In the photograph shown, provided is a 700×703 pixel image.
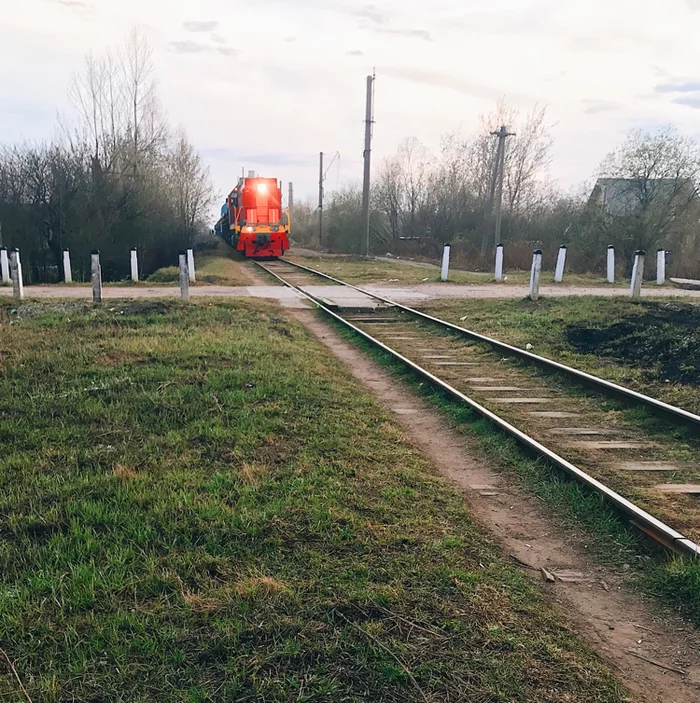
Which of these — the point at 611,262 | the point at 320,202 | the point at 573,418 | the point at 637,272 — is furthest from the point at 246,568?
the point at 320,202

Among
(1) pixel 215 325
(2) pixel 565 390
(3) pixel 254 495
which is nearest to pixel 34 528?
(3) pixel 254 495

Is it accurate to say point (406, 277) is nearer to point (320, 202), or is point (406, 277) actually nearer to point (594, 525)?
point (594, 525)

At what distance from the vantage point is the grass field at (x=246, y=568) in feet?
8.34

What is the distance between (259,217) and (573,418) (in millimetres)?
24852

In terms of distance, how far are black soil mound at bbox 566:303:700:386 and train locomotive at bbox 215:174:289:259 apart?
20.6m

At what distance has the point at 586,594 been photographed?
3414 mm

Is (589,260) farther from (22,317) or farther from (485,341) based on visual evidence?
(22,317)

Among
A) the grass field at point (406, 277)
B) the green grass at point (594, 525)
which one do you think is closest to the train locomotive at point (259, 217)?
the grass field at point (406, 277)

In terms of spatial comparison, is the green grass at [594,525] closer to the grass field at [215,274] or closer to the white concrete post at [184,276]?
the white concrete post at [184,276]

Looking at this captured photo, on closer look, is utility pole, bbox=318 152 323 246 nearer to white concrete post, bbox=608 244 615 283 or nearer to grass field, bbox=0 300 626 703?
white concrete post, bbox=608 244 615 283

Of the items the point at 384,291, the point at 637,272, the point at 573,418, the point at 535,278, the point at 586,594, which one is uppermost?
the point at 637,272

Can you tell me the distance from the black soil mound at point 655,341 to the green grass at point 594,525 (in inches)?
130

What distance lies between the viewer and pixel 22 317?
443 inches

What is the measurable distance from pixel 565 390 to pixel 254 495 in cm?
483
